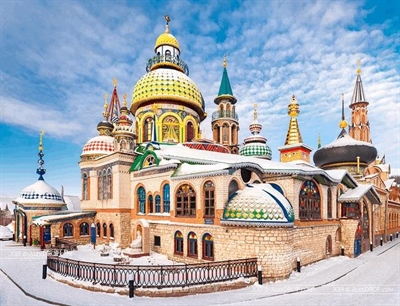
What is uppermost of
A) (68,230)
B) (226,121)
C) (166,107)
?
(166,107)

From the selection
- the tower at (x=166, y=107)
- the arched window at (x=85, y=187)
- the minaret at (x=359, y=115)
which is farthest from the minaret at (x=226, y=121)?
the minaret at (x=359, y=115)

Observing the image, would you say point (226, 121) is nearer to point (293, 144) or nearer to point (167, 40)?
point (293, 144)

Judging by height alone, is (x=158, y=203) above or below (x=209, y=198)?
below

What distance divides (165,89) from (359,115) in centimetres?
3088

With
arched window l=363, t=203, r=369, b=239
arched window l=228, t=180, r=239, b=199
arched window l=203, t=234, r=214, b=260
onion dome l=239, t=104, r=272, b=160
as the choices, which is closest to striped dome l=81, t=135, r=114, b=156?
arched window l=203, t=234, r=214, b=260

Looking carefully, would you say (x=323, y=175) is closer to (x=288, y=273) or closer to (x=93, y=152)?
(x=288, y=273)

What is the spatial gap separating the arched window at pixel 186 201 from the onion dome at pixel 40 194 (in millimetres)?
14395

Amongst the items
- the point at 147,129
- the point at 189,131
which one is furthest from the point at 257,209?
the point at 147,129

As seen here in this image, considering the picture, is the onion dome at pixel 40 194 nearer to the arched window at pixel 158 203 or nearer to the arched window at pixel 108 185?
the arched window at pixel 108 185

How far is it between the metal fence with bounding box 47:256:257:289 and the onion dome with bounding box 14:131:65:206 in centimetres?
1378

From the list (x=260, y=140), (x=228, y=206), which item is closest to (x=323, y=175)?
(x=228, y=206)

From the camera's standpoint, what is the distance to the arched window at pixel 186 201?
15882 mm

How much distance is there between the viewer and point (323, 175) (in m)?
17.3

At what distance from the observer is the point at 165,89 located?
25.0 metres
